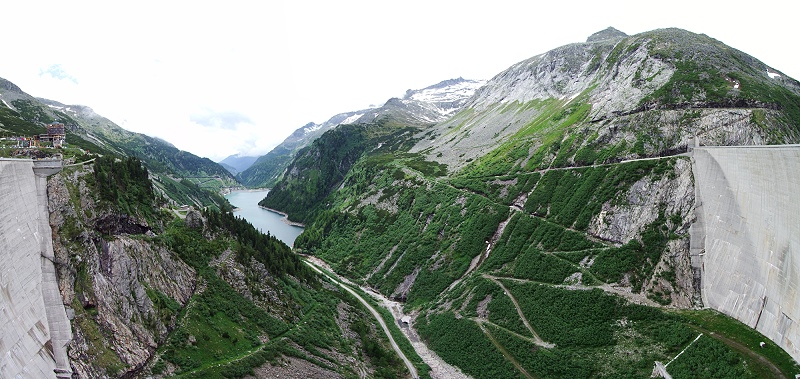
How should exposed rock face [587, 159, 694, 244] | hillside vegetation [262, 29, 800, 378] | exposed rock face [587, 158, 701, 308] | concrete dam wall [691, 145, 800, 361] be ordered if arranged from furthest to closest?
exposed rock face [587, 159, 694, 244] → exposed rock face [587, 158, 701, 308] → hillside vegetation [262, 29, 800, 378] → concrete dam wall [691, 145, 800, 361]

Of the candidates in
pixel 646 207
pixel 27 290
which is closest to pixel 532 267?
pixel 646 207

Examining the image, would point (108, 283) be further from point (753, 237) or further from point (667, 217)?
point (667, 217)

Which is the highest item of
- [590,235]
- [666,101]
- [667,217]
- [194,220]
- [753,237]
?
[666,101]

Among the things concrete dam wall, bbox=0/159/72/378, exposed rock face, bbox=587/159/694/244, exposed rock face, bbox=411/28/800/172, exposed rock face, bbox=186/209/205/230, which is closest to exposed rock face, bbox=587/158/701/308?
exposed rock face, bbox=587/159/694/244

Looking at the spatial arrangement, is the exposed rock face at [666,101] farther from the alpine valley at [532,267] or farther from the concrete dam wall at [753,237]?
the concrete dam wall at [753,237]

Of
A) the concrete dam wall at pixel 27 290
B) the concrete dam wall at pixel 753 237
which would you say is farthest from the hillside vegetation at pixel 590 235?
the concrete dam wall at pixel 27 290

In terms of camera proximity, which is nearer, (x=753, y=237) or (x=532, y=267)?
(x=753, y=237)

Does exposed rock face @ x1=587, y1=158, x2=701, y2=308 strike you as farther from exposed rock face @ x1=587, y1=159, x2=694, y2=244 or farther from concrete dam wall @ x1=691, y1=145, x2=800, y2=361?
concrete dam wall @ x1=691, y1=145, x2=800, y2=361
